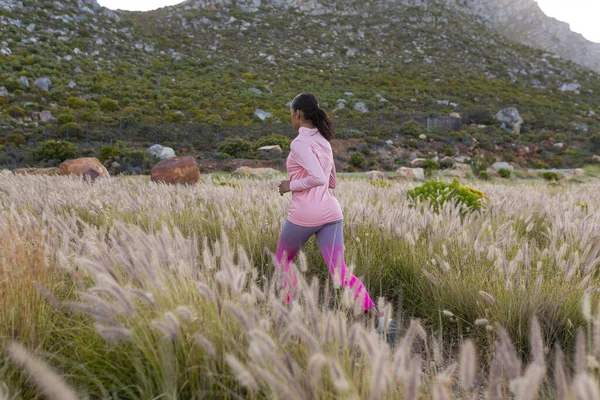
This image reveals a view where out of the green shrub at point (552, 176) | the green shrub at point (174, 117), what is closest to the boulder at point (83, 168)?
the green shrub at point (552, 176)

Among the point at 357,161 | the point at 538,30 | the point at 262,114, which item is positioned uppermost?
the point at 538,30

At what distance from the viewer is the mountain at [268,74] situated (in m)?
28.1

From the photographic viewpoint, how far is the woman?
2.58 meters

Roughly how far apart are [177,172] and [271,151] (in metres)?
10.8

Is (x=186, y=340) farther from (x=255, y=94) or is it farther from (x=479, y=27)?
(x=479, y=27)

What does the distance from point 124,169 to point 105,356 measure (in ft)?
53.3

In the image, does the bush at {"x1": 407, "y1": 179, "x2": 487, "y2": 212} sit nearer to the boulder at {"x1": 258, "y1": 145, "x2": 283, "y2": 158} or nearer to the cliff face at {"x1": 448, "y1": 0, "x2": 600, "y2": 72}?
the boulder at {"x1": 258, "y1": 145, "x2": 283, "y2": 158}

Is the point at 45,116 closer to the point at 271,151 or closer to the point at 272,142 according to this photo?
the point at 272,142

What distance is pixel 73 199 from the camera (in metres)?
5.02

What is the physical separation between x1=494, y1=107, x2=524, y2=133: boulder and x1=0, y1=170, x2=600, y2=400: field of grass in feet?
118

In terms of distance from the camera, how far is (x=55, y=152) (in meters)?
17.4

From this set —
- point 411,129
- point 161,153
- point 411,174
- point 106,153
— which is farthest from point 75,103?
point 411,174

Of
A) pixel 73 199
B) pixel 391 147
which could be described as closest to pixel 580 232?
pixel 73 199

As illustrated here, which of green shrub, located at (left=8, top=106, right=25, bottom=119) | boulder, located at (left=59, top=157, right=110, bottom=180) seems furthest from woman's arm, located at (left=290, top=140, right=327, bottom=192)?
green shrub, located at (left=8, top=106, right=25, bottom=119)
